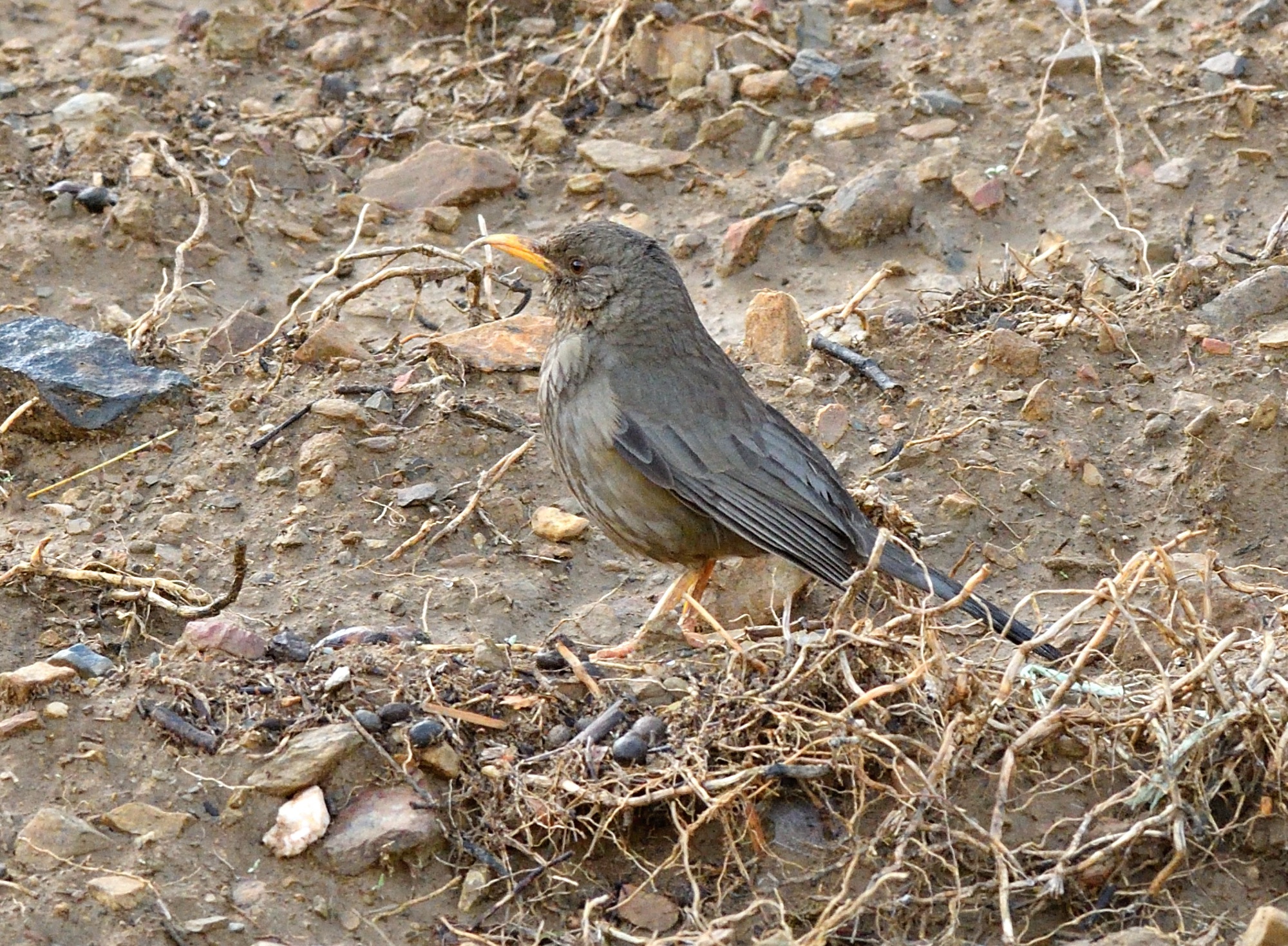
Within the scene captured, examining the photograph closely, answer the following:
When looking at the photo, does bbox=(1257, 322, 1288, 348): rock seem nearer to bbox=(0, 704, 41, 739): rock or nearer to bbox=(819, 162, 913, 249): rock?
bbox=(819, 162, 913, 249): rock

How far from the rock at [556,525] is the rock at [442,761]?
1728mm

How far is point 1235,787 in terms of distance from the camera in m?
4.48

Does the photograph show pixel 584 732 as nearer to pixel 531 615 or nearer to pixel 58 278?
pixel 531 615

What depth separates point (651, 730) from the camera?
468 cm

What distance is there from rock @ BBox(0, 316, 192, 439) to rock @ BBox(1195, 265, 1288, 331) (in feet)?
13.4

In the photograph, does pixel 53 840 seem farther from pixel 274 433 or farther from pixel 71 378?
pixel 71 378

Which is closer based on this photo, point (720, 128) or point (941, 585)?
point (941, 585)

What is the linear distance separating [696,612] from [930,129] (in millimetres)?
3466

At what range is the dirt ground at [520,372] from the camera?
14.8 feet

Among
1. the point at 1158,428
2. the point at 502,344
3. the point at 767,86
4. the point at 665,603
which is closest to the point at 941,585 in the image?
the point at 665,603

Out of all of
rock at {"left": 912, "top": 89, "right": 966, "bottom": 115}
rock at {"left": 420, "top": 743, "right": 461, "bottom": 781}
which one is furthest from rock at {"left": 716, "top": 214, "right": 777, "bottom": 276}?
rock at {"left": 420, "top": 743, "right": 461, "bottom": 781}

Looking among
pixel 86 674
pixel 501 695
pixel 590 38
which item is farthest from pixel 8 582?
pixel 590 38

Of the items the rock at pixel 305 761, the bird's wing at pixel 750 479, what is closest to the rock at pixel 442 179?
the bird's wing at pixel 750 479

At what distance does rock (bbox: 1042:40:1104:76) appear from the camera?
8.41 meters
